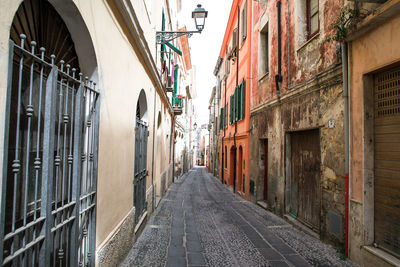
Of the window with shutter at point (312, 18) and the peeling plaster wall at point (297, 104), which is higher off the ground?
the window with shutter at point (312, 18)

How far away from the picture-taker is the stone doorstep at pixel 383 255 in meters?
3.62

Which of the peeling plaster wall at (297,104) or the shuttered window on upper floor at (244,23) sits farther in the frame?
the shuttered window on upper floor at (244,23)

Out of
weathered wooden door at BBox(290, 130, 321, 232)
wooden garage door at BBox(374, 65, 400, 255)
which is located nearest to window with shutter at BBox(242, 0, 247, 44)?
weathered wooden door at BBox(290, 130, 321, 232)

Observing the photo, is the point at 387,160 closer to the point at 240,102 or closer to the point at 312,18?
the point at 312,18

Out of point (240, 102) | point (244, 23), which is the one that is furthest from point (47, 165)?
point (244, 23)

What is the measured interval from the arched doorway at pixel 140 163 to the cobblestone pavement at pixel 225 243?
61 centimetres

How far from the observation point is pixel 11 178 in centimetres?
204

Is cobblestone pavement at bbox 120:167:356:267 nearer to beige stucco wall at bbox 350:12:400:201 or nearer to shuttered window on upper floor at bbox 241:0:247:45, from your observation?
beige stucco wall at bbox 350:12:400:201

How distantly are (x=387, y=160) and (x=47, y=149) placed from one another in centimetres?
434

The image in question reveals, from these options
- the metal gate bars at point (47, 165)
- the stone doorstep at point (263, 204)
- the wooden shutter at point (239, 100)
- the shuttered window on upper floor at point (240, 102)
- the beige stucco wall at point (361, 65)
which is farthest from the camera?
the wooden shutter at point (239, 100)

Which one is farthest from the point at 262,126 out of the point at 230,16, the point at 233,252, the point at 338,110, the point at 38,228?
the point at 230,16

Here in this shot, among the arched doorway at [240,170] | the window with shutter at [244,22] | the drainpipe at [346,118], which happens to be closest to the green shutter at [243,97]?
the arched doorway at [240,170]

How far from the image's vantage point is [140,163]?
20.4ft

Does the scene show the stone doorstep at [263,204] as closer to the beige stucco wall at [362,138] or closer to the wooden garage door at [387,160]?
the beige stucco wall at [362,138]
